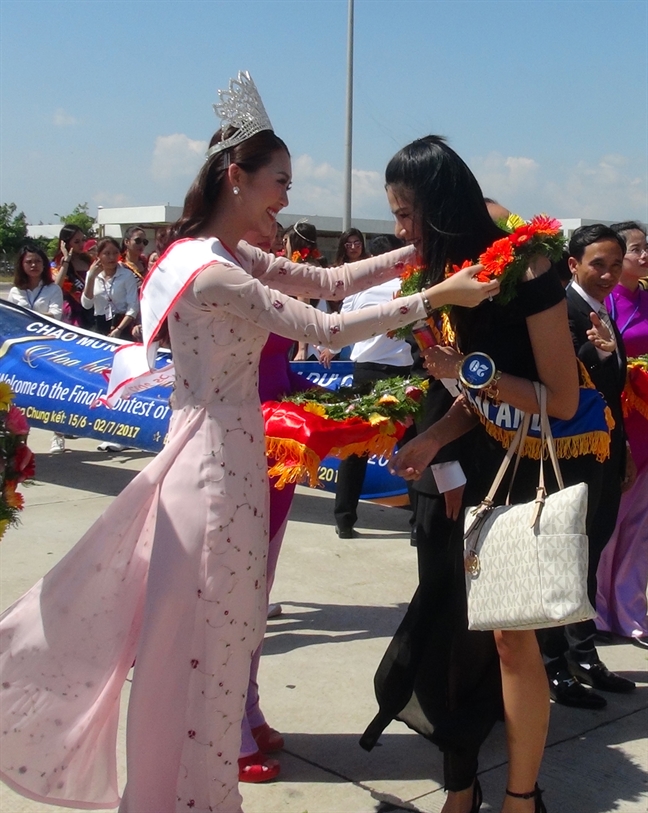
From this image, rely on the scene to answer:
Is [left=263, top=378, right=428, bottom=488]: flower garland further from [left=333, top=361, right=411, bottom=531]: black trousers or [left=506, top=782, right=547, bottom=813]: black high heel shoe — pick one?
[left=333, top=361, right=411, bottom=531]: black trousers

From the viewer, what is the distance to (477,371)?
260cm

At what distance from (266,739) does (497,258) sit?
1867 mm

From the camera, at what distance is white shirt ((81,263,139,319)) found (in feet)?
31.3

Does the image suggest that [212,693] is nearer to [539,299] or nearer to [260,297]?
[260,297]

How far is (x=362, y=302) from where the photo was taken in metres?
5.87

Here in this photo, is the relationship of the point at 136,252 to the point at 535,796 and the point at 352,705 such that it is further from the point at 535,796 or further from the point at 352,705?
the point at 535,796

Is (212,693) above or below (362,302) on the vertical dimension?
below

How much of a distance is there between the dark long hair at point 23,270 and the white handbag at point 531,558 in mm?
6896

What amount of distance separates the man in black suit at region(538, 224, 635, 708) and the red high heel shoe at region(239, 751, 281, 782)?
1.22 m

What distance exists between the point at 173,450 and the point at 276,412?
610 millimetres

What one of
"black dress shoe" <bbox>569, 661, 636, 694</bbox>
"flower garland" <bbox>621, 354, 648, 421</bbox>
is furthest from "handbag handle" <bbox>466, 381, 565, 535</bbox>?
"flower garland" <bbox>621, 354, 648, 421</bbox>

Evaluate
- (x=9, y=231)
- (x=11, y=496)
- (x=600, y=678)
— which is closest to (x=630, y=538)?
(x=600, y=678)

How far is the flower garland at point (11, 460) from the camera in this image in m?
2.52

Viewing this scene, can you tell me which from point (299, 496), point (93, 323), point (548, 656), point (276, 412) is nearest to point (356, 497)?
point (299, 496)
